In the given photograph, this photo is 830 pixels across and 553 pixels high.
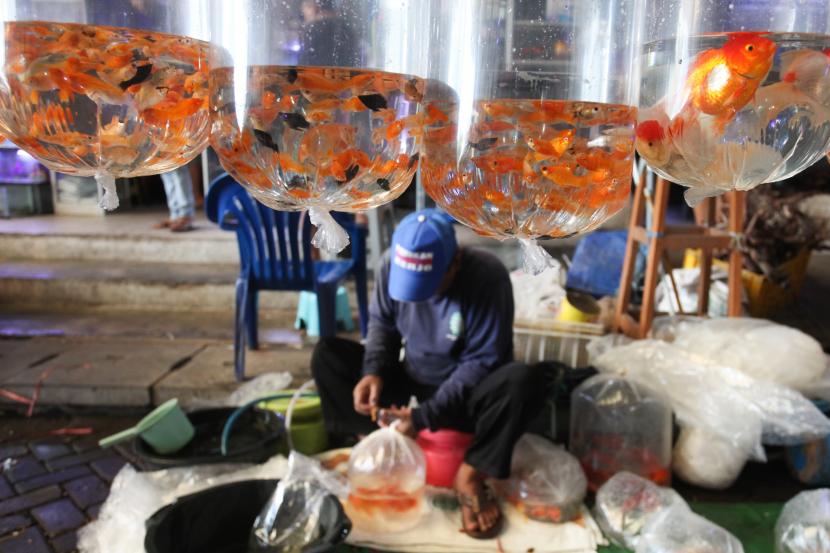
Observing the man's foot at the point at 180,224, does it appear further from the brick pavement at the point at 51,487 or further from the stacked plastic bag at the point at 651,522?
the stacked plastic bag at the point at 651,522

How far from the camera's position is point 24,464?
247 centimetres

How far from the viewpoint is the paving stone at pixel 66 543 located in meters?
1.91

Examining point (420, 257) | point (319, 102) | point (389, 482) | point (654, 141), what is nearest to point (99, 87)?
point (319, 102)

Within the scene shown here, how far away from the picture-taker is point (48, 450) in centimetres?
259

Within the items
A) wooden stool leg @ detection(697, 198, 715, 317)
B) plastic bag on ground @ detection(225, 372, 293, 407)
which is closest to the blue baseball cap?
plastic bag on ground @ detection(225, 372, 293, 407)

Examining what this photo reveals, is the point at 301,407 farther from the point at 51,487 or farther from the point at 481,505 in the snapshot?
the point at 51,487

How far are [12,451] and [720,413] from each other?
9.86 feet

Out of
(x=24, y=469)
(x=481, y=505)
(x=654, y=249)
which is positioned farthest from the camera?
(x=654, y=249)

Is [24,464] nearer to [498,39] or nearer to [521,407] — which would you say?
[521,407]

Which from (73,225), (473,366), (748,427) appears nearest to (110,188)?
(473,366)

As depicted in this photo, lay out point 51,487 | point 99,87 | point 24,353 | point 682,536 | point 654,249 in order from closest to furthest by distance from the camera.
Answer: point 99,87
point 682,536
point 51,487
point 654,249
point 24,353

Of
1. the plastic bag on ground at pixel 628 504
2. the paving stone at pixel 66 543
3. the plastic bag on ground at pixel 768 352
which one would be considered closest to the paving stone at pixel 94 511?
the paving stone at pixel 66 543

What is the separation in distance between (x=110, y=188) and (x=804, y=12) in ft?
2.79

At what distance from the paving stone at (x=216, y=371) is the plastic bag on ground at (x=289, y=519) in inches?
48.5
